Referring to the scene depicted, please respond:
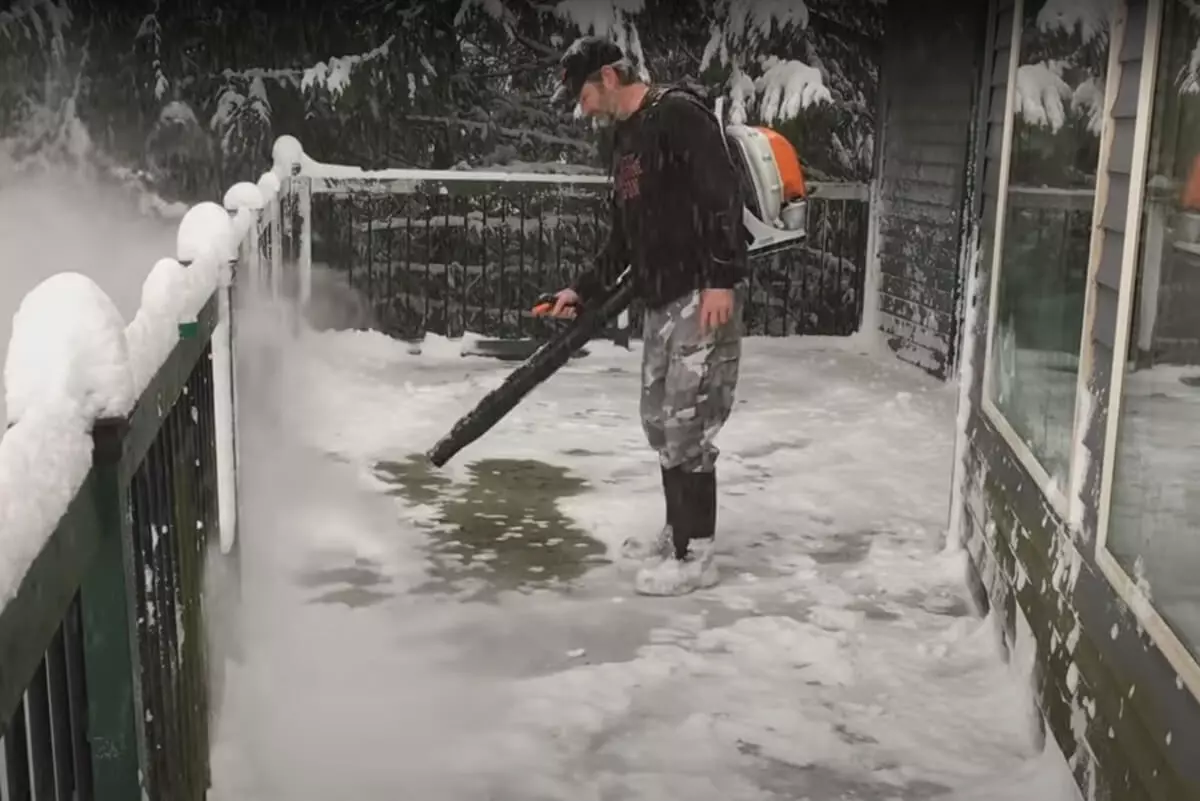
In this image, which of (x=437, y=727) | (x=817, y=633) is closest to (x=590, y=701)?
(x=437, y=727)

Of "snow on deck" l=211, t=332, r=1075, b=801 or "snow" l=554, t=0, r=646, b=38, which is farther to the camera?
"snow" l=554, t=0, r=646, b=38

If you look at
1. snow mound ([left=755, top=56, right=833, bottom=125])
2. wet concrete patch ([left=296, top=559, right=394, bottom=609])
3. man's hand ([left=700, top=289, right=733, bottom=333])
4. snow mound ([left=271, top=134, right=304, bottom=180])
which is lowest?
wet concrete patch ([left=296, top=559, right=394, bottom=609])

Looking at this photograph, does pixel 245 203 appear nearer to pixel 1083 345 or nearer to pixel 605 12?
pixel 1083 345

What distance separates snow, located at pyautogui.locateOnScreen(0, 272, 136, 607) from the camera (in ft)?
3.78

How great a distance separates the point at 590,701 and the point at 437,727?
1.38 feet

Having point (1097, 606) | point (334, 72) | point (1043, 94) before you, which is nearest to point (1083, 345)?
point (1097, 606)

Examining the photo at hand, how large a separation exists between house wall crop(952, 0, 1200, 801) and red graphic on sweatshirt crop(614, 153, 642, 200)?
1.39 m

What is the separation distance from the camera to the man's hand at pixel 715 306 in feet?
12.3

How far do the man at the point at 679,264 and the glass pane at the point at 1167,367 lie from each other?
1515 millimetres

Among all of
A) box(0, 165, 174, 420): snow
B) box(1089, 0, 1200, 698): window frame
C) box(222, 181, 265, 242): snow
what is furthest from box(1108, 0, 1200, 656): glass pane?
box(0, 165, 174, 420): snow

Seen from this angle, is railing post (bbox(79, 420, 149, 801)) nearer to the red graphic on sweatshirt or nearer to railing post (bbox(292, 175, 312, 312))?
the red graphic on sweatshirt

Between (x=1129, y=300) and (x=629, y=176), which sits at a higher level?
(x=629, y=176)

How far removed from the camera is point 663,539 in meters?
4.25

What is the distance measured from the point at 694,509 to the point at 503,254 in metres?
5.26
